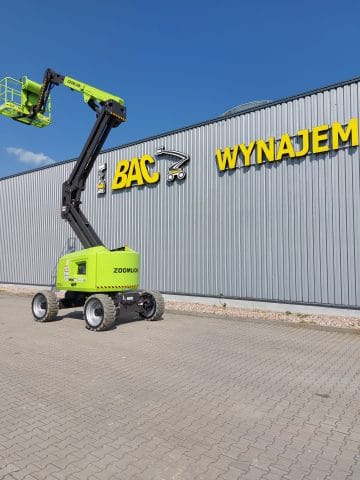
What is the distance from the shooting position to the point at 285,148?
12.8 m

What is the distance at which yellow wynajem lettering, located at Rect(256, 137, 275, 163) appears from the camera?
1309cm

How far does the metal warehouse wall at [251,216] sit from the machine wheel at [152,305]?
11.4 ft

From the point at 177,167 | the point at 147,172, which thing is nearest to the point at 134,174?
the point at 147,172

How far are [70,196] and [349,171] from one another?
844cm

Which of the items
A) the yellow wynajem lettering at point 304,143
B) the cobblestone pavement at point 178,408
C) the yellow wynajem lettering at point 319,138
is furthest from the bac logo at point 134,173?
the cobblestone pavement at point 178,408

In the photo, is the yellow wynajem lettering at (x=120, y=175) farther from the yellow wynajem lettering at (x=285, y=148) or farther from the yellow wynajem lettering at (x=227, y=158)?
the yellow wynajem lettering at (x=285, y=148)

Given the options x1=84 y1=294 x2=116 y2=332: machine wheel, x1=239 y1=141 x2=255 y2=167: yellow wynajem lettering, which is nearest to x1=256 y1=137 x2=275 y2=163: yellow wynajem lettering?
x1=239 y1=141 x2=255 y2=167: yellow wynajem lettering

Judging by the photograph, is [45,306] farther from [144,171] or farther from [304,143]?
[304,143]

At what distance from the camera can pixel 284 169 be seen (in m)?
12.8

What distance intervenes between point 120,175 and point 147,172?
166cm

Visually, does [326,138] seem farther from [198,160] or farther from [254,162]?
[198,160]

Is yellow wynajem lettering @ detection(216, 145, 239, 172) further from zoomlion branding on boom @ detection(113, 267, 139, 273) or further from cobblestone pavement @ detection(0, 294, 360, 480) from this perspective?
cobblestone pavement @ detection(0, 294, 360, 480)

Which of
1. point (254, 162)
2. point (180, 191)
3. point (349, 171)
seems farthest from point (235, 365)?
point (180, 191)

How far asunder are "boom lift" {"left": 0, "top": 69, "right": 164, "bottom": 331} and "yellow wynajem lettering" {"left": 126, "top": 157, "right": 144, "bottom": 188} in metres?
4.70
